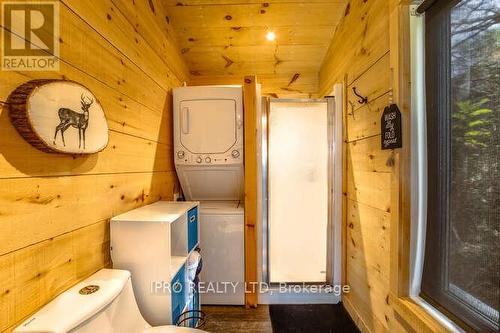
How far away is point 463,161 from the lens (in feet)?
3.27

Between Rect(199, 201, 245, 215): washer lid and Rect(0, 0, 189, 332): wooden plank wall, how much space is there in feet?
1.46

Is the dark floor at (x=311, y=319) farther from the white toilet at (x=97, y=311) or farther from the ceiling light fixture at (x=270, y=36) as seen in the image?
the ceiling light fixture at (x=270, y=36)

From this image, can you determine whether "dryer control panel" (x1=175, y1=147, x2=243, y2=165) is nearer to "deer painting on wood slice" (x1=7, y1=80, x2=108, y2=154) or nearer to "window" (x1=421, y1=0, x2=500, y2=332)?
"deer painting on wood slice" (x1=7, y1=80, x2=108, y2=154)

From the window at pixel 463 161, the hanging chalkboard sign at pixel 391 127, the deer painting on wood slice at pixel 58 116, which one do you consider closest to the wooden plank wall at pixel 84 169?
the deer painting on wood slice at pixel 58 116

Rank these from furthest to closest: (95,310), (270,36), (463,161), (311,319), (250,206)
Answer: (270,36) → (250,206) → (311,319) → (463,161) → (95,310)

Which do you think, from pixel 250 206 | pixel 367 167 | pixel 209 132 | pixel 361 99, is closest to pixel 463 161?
pixel 367 167

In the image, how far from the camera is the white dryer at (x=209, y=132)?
2.12 meters

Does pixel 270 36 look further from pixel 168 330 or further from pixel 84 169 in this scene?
pixel 168 330

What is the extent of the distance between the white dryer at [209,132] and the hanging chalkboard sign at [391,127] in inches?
43.6

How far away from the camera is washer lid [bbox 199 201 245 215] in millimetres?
2088

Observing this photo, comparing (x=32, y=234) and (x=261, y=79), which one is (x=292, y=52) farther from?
(x=32, y=234)

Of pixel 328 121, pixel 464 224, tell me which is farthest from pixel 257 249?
pixel 464 224

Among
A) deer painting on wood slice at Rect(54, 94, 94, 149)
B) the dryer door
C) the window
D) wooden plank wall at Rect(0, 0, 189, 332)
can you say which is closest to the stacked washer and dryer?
the dryer door

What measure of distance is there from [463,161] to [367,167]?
A: 2.20 ft
